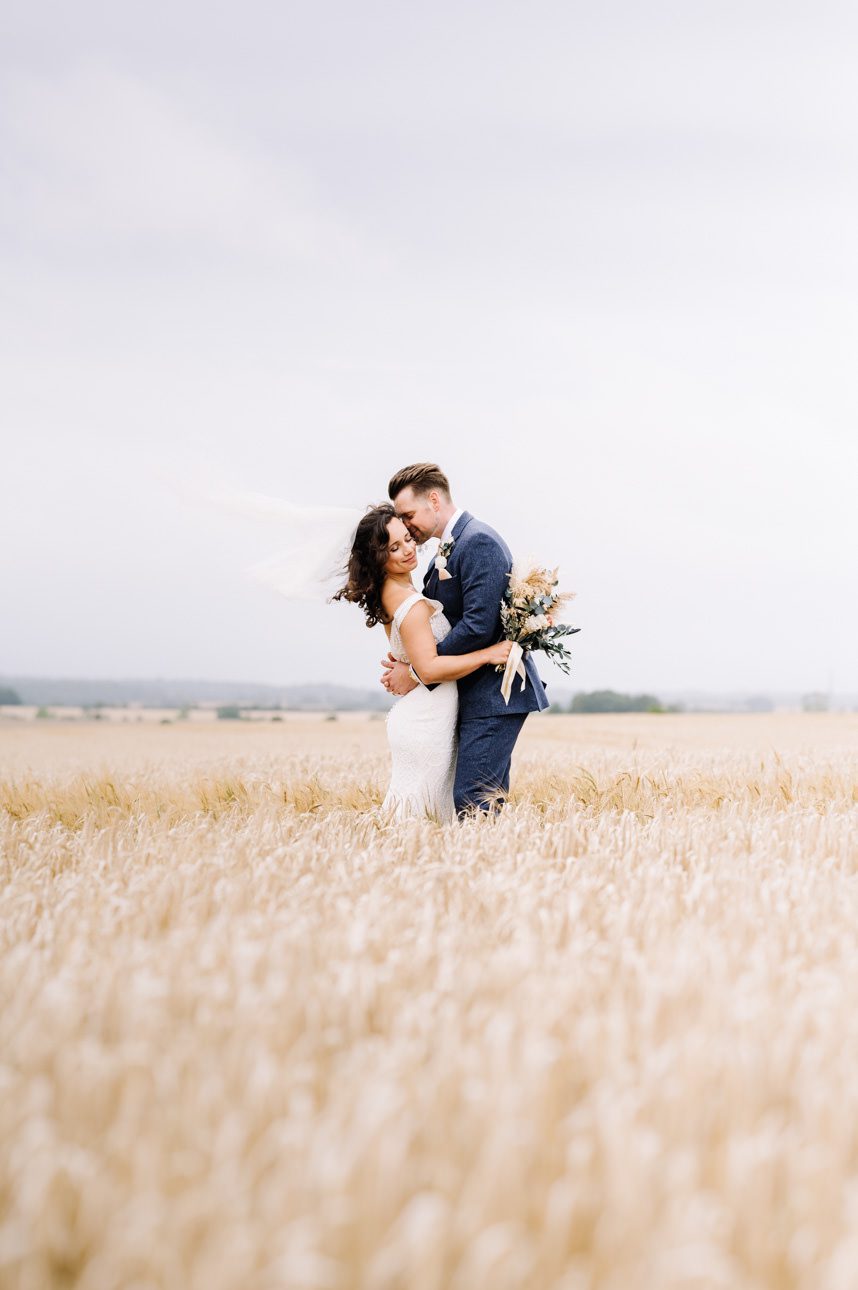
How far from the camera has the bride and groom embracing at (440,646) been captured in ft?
16.9

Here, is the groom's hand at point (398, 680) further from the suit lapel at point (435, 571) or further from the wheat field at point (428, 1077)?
the wheat field at point (428, 1077)

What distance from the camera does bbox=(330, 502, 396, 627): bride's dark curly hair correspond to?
520cm

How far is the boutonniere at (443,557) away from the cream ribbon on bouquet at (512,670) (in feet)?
1.70

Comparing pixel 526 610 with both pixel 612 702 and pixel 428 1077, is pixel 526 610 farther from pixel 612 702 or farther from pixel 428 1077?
pixel 612 702

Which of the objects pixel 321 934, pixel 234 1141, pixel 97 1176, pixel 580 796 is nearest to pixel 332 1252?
pixel 234 1141

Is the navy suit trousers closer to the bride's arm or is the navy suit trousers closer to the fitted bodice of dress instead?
the bride's arm

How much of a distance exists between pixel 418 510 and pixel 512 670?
100 centimetres

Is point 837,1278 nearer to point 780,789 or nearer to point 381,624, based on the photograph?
point 381,624

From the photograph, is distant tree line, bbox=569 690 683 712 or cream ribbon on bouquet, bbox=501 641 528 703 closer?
cream ribbon on bouquet, bbox=501 641 528 703

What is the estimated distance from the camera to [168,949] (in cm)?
235

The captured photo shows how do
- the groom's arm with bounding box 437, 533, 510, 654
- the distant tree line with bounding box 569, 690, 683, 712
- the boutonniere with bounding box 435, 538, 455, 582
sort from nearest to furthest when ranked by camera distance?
the groom's arm with bounding box 437, 533, 510, 654 → the boutonniere with bounding box 435, 538, 455, 582 → the distant tree line with bounding box 569, 690, 683, 712

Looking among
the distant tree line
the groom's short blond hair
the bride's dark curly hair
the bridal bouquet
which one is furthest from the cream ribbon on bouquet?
the distant tree line

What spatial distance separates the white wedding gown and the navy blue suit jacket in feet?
0.32

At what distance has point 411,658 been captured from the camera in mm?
5195
